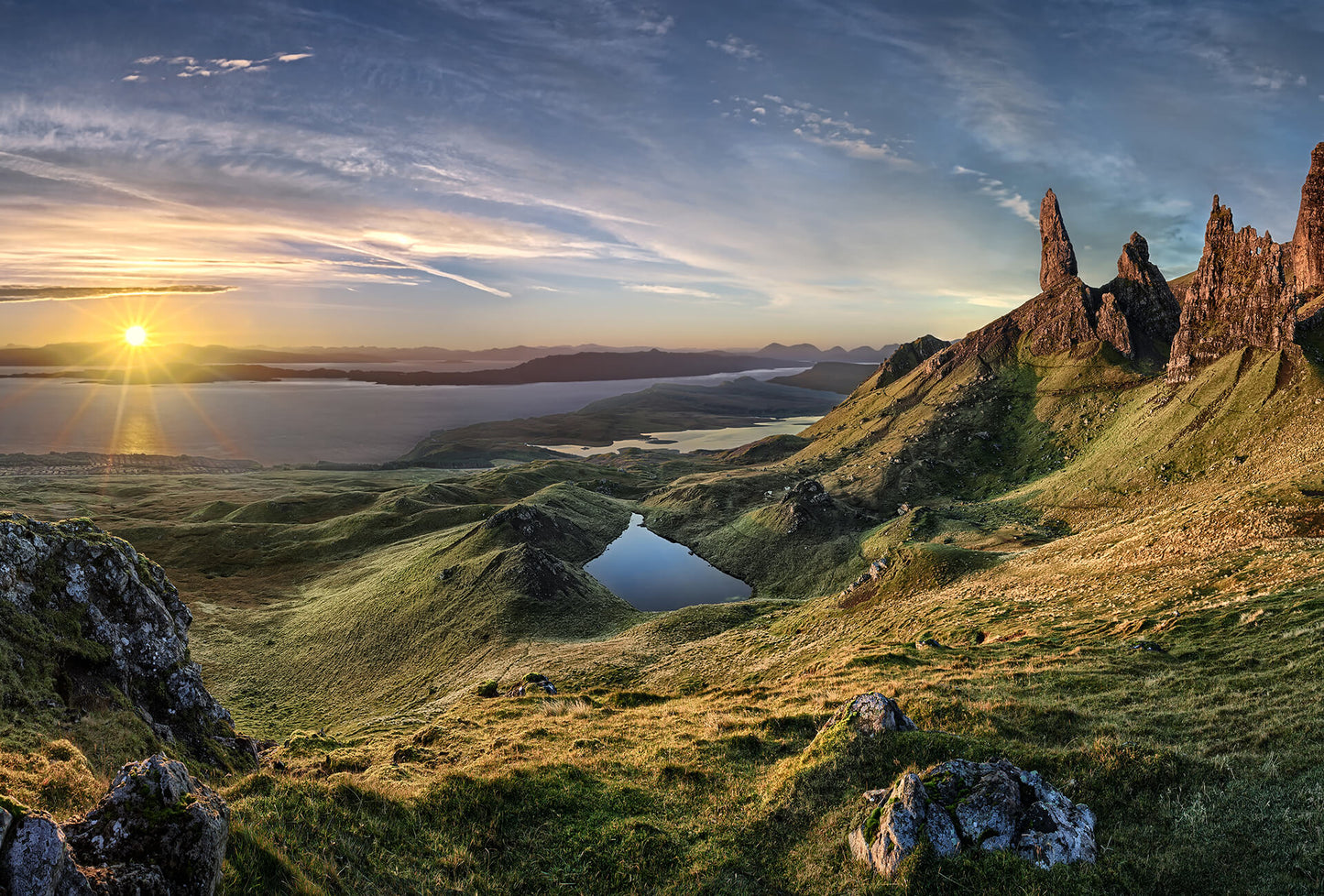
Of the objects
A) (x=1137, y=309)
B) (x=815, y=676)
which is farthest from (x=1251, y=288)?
(x=815, y=676)

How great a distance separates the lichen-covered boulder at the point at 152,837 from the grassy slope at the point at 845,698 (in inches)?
62.5

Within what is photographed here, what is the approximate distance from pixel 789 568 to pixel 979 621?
2601 inches

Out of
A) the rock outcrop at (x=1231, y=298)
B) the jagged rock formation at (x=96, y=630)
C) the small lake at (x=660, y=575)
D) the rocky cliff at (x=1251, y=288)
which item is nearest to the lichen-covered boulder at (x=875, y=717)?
the jagged rock formation at (x=96, y=630)

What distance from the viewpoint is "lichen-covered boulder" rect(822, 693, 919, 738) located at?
800 inches

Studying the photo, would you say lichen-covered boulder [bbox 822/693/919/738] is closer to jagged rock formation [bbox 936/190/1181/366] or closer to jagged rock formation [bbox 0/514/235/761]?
jagged rock formation [bbox 0/514/235/761]

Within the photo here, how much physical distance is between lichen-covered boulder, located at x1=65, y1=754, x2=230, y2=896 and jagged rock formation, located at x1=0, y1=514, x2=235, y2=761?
18.4 metres

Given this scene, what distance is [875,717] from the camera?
20.6m

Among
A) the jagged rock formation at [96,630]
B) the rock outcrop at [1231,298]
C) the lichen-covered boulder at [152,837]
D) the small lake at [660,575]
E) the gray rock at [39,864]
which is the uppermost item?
the rock outcrop at [1231,298]

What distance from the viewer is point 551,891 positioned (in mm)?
16312

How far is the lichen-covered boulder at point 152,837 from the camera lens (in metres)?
10.9

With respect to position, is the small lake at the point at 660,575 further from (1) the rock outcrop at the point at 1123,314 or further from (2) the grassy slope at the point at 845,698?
(1) the rock outcrop at the point at 1123,314

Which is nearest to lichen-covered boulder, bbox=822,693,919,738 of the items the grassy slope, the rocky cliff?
the grassy slope

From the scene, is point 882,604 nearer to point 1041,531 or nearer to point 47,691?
point 1041,531

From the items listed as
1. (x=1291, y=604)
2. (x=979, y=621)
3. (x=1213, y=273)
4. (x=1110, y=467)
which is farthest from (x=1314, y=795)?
(x=1213, y=273)
